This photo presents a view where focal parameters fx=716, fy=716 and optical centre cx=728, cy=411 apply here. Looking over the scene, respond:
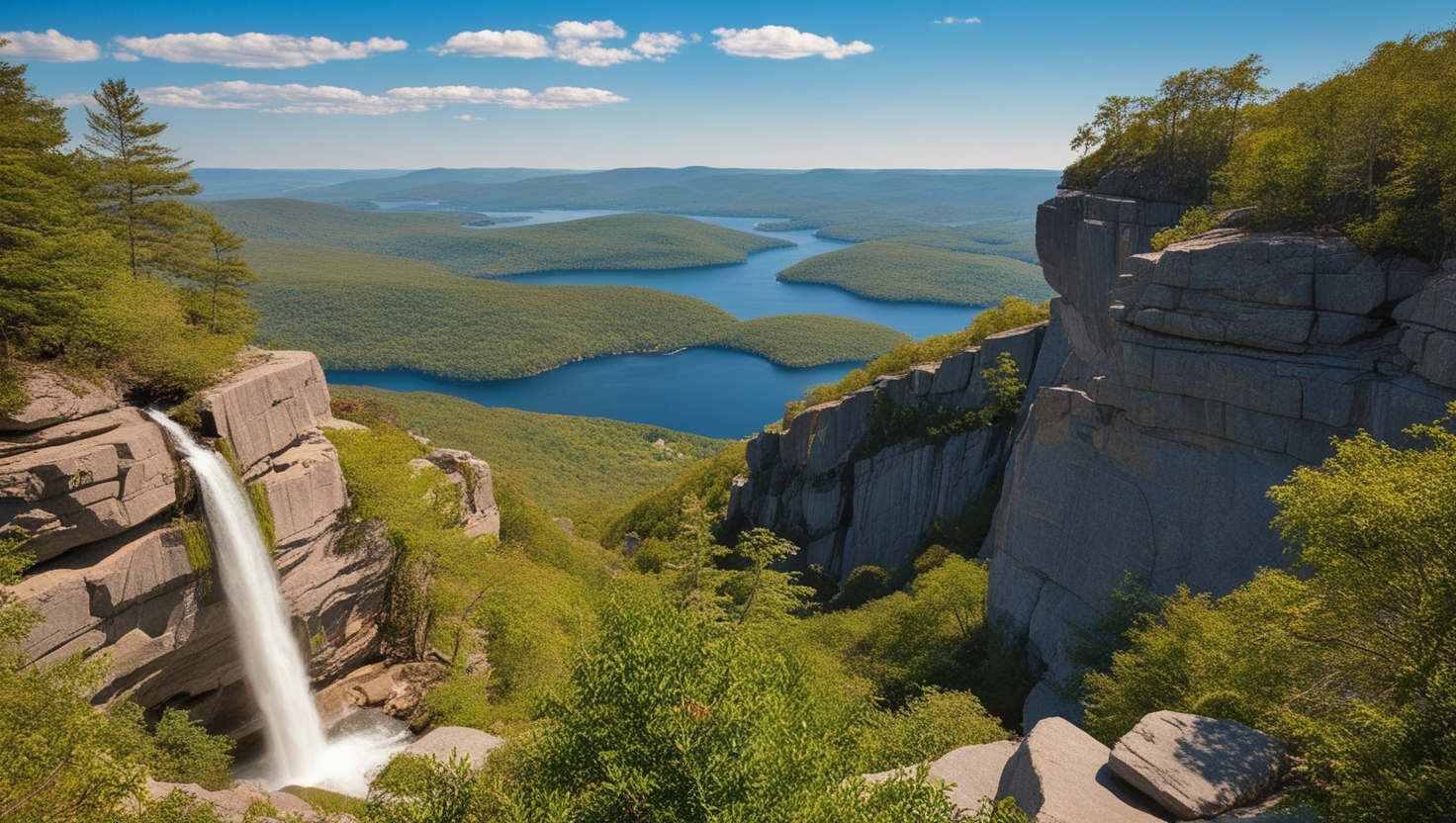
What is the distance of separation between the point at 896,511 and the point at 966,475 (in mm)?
4409

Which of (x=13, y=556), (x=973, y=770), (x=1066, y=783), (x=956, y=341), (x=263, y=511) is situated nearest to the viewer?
(x=1066, y=783)

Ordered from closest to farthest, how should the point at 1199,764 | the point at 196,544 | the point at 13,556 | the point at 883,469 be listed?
the point at 1199,764 → the point at 13,556 → the point at 196,544 → the point at 883,469

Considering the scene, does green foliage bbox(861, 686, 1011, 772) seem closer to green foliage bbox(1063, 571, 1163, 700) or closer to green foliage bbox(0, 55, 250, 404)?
green foliage bbox(1063, 571, 1163, 700)

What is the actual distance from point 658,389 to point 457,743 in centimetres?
12129

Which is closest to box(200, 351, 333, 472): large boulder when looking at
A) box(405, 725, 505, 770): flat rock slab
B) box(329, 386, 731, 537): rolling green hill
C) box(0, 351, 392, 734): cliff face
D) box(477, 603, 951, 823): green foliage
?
box(0, 351, 392, 734): cliff face

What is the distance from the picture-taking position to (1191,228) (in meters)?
23.8

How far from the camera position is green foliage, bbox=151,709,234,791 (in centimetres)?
1759

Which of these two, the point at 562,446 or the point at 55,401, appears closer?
the point at 55,401

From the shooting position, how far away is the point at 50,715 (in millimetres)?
11766

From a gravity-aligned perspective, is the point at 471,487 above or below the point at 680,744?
below

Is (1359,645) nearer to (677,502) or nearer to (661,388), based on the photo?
(677,502)

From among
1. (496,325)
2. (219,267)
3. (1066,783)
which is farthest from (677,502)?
(496,325)

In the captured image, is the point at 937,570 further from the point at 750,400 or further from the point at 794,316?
the point at 794,316

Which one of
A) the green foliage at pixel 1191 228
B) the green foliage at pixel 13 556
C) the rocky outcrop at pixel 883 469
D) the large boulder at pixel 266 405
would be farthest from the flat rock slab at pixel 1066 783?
the rocky outcrop at pixel 883 469
